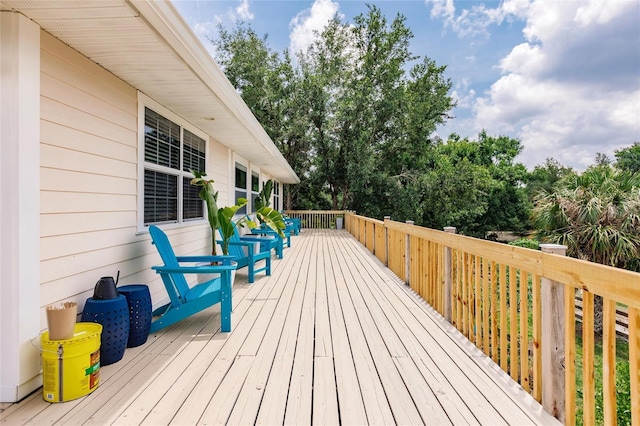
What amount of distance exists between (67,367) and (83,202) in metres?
1.15

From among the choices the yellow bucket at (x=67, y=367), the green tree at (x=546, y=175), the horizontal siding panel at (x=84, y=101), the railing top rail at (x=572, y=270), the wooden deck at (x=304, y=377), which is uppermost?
the green tree at (x=546, y=175)

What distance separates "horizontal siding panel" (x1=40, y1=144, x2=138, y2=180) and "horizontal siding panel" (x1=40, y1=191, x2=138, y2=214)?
0.18 m

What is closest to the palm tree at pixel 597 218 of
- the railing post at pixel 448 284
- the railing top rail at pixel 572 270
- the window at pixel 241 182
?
the railing post at pixel 448 284

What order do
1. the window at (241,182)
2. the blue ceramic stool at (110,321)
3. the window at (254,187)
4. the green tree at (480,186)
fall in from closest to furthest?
the blue ceramic stool at (110,321)
the window at (241,182)
the window at (254,187)
the green tree at (480,186)

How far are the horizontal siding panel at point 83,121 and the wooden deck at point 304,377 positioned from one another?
1.69m

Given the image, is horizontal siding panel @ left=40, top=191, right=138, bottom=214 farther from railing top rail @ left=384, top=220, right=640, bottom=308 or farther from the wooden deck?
railing top rail @ left=384, top=220, right=640, bottom=308

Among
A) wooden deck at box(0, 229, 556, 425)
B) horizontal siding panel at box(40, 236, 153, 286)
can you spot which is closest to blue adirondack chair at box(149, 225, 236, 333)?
wooden deck at box(0, 229, 556, 425)

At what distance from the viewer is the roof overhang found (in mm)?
1877

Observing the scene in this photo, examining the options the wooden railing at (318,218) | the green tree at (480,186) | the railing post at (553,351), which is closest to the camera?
the railing post at (553,351)

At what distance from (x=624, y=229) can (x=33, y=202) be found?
9.05 metres

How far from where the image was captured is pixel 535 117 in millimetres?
37312

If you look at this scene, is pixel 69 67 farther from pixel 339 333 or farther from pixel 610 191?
pixel 610 191

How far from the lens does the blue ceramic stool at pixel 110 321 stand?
2.29m

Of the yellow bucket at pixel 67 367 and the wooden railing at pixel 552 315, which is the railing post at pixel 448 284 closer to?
the wooden railing at pixel 552 315
